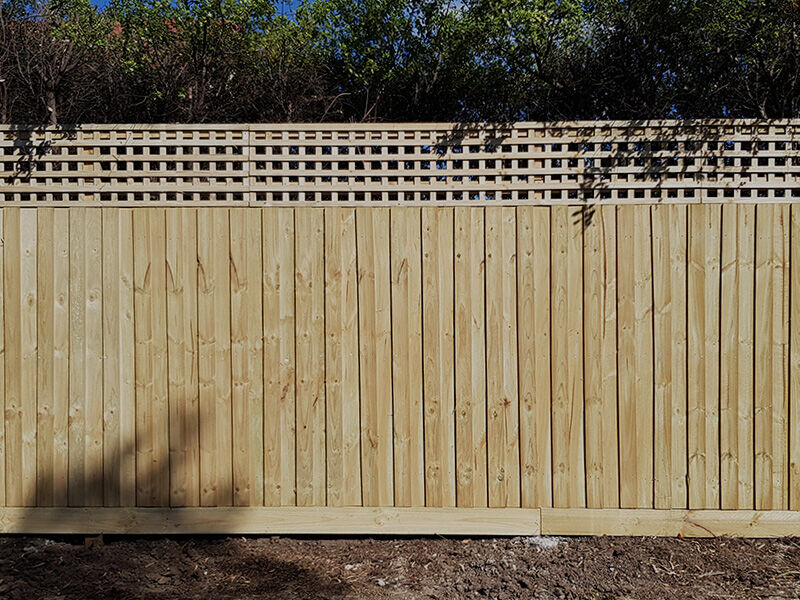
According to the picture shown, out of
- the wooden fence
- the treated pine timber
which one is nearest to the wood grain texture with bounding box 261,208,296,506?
the wooden fence

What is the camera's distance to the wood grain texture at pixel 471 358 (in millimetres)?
2816

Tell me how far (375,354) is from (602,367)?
113 cm

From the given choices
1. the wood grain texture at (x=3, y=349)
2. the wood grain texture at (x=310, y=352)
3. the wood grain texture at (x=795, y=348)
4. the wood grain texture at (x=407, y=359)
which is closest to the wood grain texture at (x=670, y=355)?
the wood grain texture at (x=407, y=359)

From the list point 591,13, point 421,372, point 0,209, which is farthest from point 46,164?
point 591,13

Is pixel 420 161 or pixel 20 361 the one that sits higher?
pixel 420 161

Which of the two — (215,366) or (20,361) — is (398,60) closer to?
(215,366)

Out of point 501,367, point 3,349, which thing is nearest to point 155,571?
point 3,349

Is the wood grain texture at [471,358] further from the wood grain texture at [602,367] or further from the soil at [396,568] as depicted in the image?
the wood grain texture at [602,367]

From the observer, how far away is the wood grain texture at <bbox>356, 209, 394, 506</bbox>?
2.83 m

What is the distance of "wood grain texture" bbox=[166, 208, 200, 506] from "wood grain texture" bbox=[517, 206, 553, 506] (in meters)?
1.63

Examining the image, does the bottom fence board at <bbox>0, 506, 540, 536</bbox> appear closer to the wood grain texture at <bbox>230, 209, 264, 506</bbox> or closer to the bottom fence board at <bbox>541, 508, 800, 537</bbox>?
the wood grain texture at <bbox>230, 209, 264, 506</bbox>

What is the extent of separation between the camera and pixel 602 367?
281 centimetres

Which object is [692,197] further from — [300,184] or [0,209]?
[0,209]

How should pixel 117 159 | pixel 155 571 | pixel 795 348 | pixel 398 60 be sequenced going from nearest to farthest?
1. pixel 155 571
2. pixel 795 348
3. pixel 117 159
4. pixel 398 60
